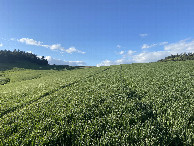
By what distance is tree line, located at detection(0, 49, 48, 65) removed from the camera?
112 metres

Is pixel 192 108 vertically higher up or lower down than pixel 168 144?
higher up

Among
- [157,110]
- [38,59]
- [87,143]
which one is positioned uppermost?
[38,59]

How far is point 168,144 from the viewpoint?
222 inches

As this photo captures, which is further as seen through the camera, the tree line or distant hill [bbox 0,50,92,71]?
the tree line

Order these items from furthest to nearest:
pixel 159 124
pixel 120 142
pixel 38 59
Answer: pixel 38 59, pixel 159 124, pixel 120 142

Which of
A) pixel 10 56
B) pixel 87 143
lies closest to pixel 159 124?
pixel 87 143

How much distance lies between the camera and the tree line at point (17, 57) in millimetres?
111750

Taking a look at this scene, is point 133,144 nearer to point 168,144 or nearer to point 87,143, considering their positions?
point 168,144

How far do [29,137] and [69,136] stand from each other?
2.25 m

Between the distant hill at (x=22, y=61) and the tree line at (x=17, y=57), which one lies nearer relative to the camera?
A: the distant hill at (x=22, y=61)

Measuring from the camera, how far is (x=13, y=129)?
7.79m

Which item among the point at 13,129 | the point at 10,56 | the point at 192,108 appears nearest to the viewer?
the point at 13,129

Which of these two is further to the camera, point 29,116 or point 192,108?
point 29,116

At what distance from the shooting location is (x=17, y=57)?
124 meters
